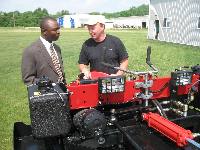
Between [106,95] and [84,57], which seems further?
[84,57]

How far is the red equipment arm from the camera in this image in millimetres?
3035

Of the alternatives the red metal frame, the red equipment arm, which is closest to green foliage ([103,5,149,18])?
the red metal frame

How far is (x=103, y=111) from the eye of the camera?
4004 millimetres

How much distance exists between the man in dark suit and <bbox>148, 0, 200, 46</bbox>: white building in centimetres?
2071

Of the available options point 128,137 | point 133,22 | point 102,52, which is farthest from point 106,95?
point 133,22

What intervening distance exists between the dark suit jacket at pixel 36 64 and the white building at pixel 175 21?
819 inches

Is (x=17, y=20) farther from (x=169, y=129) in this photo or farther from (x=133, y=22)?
(x=169, y=129)

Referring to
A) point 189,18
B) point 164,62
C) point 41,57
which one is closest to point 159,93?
point 41,57

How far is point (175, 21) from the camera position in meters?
27.3

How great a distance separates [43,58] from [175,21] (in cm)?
2405

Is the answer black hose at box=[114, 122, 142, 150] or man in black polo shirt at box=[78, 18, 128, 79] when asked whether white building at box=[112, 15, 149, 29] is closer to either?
man in black polo shirt at box=[78, 18, 128, 79]

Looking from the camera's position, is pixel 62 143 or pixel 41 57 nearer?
pixel 62 143

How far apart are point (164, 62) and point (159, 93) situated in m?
11.9

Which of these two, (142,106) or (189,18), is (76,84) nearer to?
(142,106)
